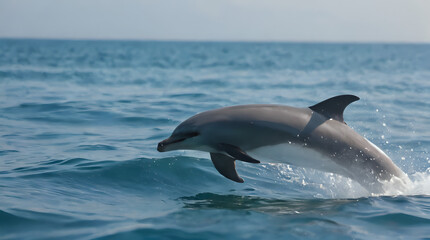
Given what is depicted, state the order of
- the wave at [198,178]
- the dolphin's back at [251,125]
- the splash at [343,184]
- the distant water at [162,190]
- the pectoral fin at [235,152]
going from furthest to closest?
the wave at [198,178] < the splash at [343,184] < the dolphin's back at [251,125] < the pectoral fin at [235,152] < the distant water at [162,190]

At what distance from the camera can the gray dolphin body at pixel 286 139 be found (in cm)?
642

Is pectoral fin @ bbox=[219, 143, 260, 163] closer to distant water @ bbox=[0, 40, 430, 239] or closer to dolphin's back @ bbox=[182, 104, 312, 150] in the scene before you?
dolphin's back @ bbox=[182, 104, 312, 150]

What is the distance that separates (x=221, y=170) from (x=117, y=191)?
4.66 ft

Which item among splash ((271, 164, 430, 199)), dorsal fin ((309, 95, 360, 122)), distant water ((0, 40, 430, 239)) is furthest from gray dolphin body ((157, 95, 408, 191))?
distant water ((0, 40, 430, 239))

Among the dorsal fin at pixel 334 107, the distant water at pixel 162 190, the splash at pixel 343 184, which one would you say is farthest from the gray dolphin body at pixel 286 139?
the distant water at pixel 162 190

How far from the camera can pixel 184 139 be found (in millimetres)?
6535

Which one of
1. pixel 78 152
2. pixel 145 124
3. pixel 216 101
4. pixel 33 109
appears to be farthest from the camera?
pixel 216 101

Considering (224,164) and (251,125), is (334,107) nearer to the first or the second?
(251,125)

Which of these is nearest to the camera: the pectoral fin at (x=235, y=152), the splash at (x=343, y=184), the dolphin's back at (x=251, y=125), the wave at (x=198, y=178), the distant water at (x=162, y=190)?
the distant water at (x=162, y=190)

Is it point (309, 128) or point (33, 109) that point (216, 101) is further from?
point (309, 128)

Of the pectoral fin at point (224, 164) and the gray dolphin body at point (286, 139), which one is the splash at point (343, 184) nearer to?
the gray dolphin body at point (286, 139)

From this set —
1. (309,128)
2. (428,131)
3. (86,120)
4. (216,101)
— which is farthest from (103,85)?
(309,128)

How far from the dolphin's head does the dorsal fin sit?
4.93 feet

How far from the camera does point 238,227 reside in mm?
5500
